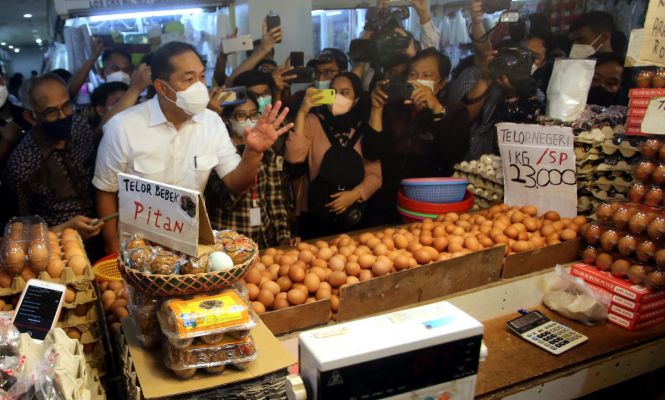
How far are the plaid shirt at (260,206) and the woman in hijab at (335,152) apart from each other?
0.73ft

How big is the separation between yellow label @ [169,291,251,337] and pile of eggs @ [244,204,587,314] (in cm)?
64

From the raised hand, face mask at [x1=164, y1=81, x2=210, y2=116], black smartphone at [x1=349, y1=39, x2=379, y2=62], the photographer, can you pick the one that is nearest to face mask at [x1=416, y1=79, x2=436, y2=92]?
the photographer

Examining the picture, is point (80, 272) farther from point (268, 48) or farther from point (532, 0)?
point (532, 0)

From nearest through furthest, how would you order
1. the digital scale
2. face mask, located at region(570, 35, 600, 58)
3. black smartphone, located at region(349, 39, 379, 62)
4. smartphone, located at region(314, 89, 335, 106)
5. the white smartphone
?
the digital scale, smartphone, located at region(314, 89, 335, 106), face mask, located at region(570, 35, 600, 58), the white smartphone, black smartphone, located at region(349, 39, 379, 62)

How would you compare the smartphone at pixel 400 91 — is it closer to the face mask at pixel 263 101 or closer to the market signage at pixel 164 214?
the face mask at pixel 263 101

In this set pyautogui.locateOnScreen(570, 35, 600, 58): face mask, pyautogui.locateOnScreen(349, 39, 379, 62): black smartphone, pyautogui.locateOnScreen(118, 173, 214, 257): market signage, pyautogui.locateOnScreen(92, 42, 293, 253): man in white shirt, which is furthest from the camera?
pyautogui.locateOnScreen(349, 39, 379, 62): black smartphone

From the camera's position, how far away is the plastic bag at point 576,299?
2.26m

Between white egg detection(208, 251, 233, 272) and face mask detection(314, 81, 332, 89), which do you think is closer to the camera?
white egg detection(208, 251, 233, 272)

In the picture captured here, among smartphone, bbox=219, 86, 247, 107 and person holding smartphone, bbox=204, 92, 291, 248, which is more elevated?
smartphone, bbox=219, 86, 247, 107

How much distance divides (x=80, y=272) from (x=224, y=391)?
70 cm

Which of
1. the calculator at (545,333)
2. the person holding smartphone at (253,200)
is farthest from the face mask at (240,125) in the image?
the calculator at (545,333)

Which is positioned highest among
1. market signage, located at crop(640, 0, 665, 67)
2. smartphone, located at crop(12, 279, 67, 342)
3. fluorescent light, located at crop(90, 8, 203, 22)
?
fluorescent light, located at crop(90, 8, 203, 22)

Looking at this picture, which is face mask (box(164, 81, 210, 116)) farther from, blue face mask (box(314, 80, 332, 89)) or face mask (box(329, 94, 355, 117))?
blue face mask (box(314, 80, 332, 89))

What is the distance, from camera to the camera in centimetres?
333
